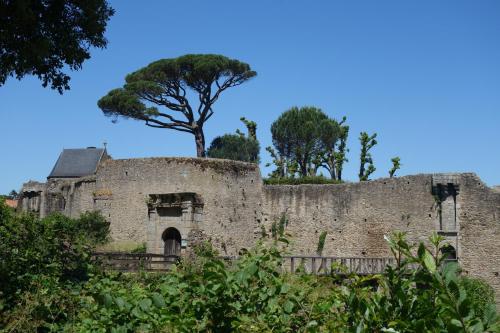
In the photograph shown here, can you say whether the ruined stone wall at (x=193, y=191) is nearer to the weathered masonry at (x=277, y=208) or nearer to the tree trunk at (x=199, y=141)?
the weathered masonry at (x=277, y=208)

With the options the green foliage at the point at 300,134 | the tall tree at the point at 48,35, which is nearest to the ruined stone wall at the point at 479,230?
the tall tree at the point at 48,35

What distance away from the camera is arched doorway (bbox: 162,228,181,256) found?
1945 centimetres

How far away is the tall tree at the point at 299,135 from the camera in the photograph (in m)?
36.4

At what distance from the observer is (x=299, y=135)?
120 ft

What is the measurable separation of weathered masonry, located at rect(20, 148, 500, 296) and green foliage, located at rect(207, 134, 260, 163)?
19.8 m

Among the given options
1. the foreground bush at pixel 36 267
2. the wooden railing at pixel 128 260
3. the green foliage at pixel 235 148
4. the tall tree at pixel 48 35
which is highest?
the green foliage at pixel 235 148

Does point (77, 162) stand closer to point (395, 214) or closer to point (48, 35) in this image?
point (395, 214)

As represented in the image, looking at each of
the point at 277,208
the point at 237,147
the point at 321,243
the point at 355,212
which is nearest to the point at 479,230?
the point at 355,212

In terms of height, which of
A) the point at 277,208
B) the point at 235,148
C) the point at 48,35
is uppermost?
the point at 235,148

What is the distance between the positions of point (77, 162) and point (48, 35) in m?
30.9

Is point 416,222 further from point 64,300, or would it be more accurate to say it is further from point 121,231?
point 64,300

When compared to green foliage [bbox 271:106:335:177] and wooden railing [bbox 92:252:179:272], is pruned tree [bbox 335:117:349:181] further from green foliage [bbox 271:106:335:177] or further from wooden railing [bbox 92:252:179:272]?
wooden railing [bbox 92:252:179:272]

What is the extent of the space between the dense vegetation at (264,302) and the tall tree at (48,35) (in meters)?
4.31

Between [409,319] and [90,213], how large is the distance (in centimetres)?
2042
